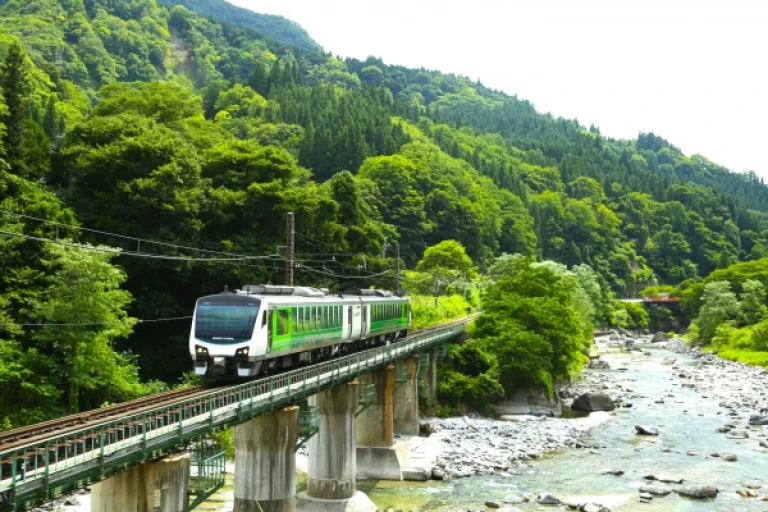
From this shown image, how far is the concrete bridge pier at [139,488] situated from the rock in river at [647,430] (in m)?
41.0

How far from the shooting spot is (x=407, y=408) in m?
50.8

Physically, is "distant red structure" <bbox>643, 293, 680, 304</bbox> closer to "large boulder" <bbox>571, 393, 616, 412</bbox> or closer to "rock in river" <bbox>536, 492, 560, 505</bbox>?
"large boulder" <bbox>571, 393, 616, 412</bbox>

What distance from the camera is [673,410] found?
6412 centimetres

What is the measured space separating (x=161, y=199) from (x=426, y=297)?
159 ft

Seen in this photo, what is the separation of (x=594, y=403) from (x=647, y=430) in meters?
10.3

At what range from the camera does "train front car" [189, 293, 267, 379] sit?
26.8 metres

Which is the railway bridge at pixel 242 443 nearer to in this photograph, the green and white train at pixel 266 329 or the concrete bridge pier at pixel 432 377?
the green and white train at pixel 266 329

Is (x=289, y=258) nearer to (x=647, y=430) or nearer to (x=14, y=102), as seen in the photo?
(x=14, y=102)

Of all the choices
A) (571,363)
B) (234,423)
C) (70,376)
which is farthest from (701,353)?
(234,423)

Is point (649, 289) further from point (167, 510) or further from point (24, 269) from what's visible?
point (167, 510)

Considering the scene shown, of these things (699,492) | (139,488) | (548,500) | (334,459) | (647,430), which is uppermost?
(139,488)

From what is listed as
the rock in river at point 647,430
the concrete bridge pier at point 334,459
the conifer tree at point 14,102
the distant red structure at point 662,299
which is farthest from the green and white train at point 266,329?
the distant red structure at point 662,299

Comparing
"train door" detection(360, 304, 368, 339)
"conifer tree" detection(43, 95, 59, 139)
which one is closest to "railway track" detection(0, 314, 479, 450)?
"train door" detection(360, 304, 368, 339)

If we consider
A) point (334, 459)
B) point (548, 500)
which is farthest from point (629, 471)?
point (334, 459)
